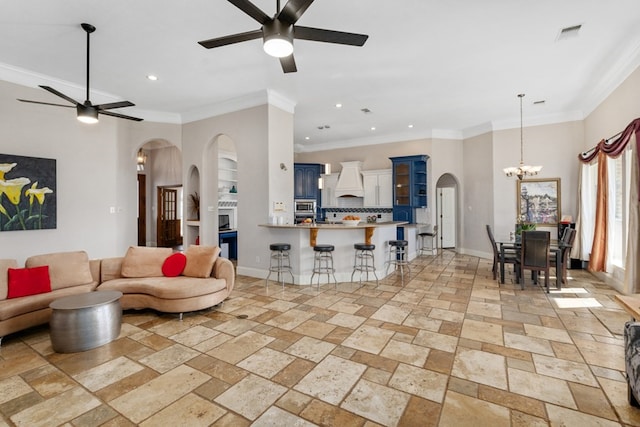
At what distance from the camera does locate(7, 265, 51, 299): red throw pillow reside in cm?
328

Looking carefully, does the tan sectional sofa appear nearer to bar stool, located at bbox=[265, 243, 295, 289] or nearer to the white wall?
bar stool, located at bbox=[265, 243, 295, 289]

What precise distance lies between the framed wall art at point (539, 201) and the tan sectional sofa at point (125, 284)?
6.76m

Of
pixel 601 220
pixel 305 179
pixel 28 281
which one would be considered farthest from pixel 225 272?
pixel 601 220

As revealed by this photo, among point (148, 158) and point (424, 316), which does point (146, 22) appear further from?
point (148, 158)

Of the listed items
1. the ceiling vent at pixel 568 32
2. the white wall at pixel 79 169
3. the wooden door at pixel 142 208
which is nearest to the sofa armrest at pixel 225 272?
the white wall at pixel 79 169

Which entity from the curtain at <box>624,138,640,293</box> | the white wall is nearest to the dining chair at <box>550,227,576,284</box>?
the curtain at <box>624,138,640,293</box>

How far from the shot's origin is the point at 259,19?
89.0 inches

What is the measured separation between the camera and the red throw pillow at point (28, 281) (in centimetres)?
328

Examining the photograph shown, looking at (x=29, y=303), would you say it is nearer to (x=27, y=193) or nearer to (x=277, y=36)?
(x=27, y=193)

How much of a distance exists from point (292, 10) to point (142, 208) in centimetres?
925

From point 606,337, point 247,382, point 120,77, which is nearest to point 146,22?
point 120,77

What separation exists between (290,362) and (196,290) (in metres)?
1.68

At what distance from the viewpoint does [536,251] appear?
4789 mm

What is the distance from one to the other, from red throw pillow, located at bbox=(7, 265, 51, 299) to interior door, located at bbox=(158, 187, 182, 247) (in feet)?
20.5
